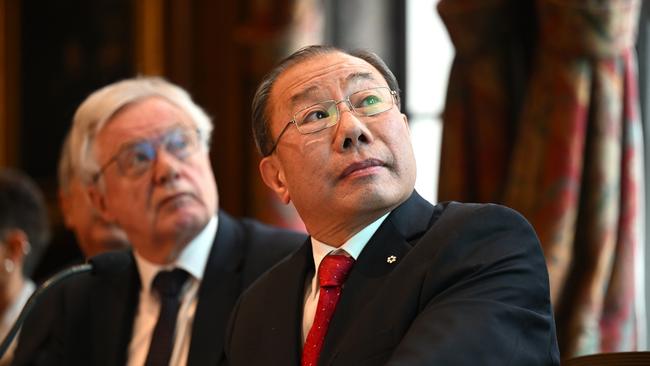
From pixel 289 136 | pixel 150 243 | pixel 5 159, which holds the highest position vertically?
pixel 289 136

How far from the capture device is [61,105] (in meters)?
8.27

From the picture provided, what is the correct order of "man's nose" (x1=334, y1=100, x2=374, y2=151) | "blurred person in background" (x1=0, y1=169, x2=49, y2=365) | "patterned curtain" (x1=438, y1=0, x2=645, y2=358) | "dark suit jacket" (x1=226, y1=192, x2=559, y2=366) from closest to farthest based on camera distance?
1. "dark suit jacket" (x1=226, y1=192, x2=559, y2=366)
2. "man's nose" (x1=334, y1=100, x2=374, y2=151)
3. "patterned curtain" (x1=438, y1=0, x2=645, y2=358)
4. "blurred person in background" (x1=0, y1=169, x2=49, y2=365)

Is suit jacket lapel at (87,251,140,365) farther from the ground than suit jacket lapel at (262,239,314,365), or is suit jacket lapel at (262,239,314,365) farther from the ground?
suit jacket lapel at (262,239,314,365)

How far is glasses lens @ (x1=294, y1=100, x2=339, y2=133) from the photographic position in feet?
9.62

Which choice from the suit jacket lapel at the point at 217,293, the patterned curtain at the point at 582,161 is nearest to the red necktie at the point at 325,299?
the suit jacket lapel at the point at 217,293

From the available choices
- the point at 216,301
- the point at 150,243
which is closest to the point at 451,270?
the point at 216,301

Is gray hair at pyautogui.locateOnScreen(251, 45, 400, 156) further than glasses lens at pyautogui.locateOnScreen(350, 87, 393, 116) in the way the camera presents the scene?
Yes

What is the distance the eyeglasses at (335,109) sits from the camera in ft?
9.63

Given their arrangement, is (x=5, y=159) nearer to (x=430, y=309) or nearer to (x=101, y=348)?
(x=101, y=348)

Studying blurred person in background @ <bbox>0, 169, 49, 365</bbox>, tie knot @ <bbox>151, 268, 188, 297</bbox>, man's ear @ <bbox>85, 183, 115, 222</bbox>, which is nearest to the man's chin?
tie knot @ <bbox>151, 268, 188, 297</bbox>

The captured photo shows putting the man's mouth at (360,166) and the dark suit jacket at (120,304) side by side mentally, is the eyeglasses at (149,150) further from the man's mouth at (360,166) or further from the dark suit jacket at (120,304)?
the man's mouth at (360,166)

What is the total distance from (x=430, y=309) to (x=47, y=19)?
6400 millimetres

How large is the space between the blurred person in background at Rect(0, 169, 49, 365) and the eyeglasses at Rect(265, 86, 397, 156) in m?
3.12

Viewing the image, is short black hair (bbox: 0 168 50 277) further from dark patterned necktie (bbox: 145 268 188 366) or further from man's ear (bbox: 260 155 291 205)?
man's ear (bbox: 260 155 291 205)
